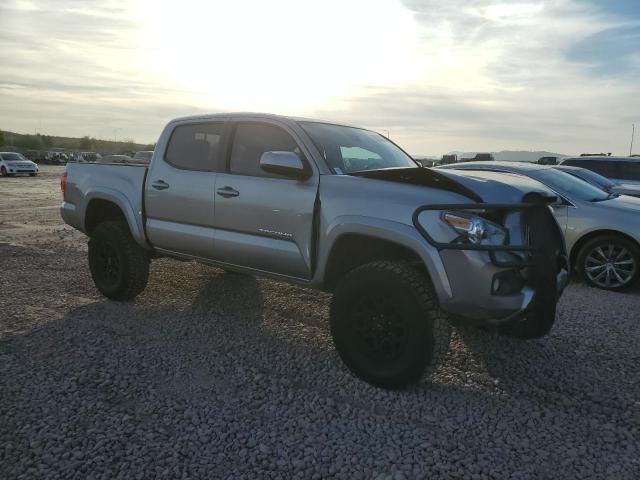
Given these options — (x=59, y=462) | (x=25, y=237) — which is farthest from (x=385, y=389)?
(x=25, y=237)

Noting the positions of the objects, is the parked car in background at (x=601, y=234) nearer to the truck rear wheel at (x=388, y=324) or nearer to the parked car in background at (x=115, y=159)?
the truck rear wheel at (x=388, y=324)

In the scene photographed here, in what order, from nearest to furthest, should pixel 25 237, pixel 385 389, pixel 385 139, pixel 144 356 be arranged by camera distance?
pixel 385 389
pixel 144 356
pixel 385 139
pixel 25 237

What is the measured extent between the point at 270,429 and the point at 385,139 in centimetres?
311

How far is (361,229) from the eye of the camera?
3.50 meters

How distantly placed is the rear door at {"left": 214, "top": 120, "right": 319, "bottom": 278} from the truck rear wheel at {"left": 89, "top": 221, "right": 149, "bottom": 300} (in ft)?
4.04

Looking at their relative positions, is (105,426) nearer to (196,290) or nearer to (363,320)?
(363,320)

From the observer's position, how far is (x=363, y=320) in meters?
3.57

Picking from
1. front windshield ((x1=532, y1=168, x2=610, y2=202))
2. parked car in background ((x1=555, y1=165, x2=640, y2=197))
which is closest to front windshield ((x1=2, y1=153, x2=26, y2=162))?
parked car in background ((x1=555, y1=165, x2=640, y2=197))

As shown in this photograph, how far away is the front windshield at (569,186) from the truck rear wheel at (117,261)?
214 inches

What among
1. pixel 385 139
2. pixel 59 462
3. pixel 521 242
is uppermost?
pixel 385 139

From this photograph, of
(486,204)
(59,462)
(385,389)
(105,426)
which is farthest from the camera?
(385,389)

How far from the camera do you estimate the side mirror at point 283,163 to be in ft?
12.1

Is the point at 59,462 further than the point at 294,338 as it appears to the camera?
No

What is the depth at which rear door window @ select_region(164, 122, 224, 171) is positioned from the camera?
463 cm
